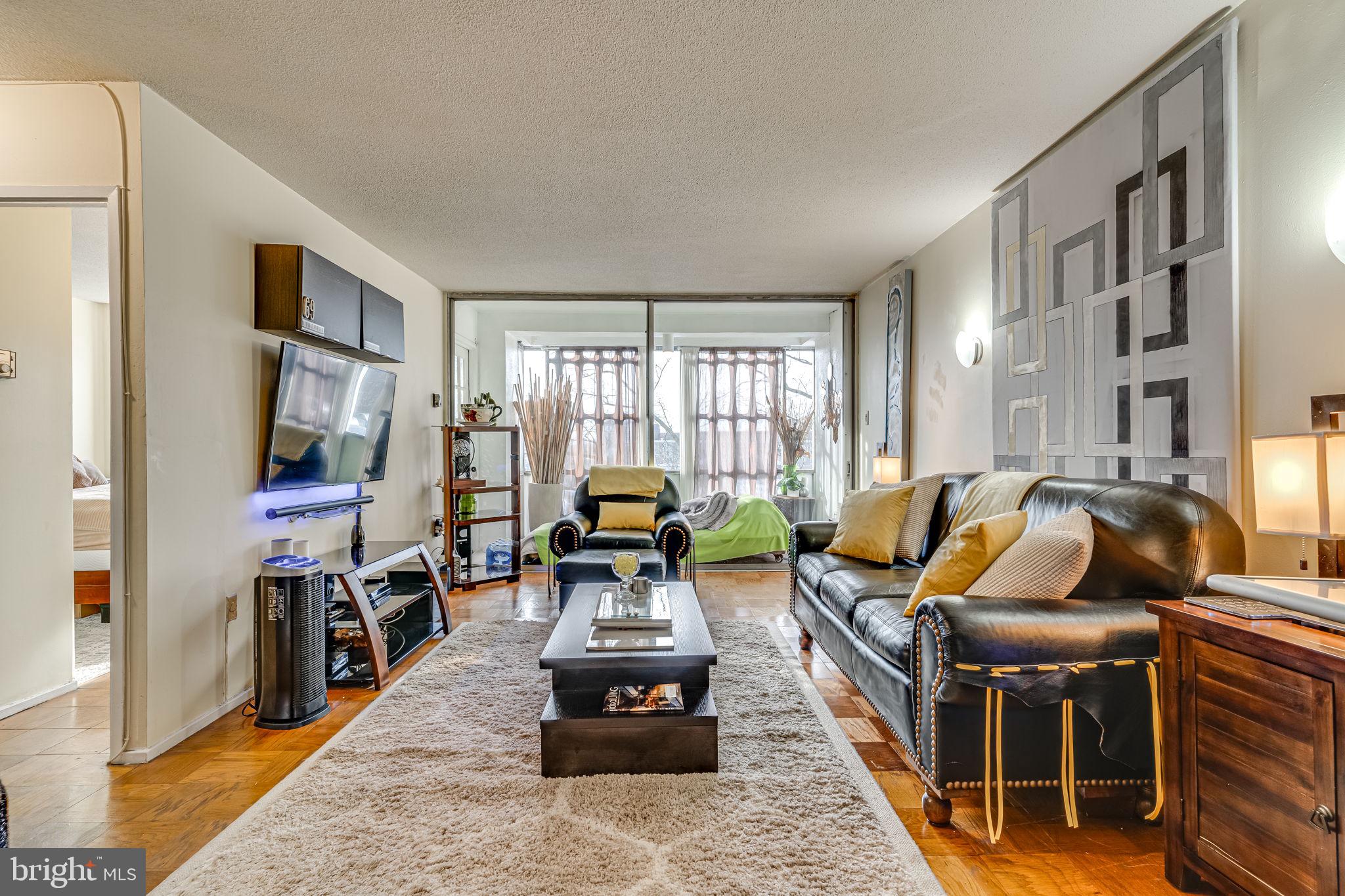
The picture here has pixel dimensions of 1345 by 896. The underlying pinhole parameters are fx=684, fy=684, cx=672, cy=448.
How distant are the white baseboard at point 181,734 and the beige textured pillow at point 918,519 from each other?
3151 millimetres

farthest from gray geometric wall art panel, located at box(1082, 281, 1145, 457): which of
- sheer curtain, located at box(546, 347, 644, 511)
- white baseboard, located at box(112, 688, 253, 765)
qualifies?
sheer curtain, located at box(546, 347, 644, 511)

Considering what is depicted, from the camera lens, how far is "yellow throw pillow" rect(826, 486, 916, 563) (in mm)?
3449

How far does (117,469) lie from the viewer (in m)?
2.46

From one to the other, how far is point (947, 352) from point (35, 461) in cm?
480

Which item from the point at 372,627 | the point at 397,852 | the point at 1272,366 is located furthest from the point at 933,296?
the point at 397,852

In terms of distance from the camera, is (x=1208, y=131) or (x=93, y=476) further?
(x=93, y=476)

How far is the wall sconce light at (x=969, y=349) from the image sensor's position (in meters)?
3.84

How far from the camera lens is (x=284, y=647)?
273cm

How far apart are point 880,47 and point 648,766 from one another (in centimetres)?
250

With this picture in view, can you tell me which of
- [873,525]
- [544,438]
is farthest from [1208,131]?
[544,438]

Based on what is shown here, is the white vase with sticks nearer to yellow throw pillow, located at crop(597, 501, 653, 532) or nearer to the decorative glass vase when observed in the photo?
yellow throw pillow, located at crop(597, 501, 653, 532)

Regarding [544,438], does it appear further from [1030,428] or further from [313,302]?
[1030,428]

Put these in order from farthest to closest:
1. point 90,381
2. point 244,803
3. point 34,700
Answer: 1. point 90,381
2. point 34,700
3. point 244,803

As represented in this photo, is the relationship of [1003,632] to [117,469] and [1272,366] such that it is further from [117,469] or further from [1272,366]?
[117,469]
